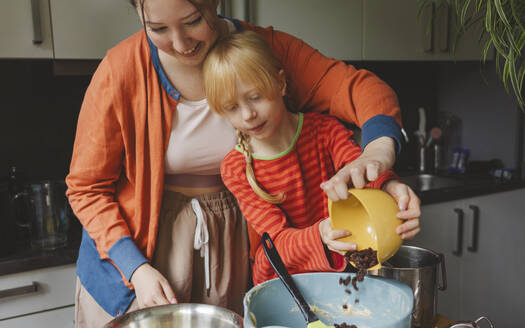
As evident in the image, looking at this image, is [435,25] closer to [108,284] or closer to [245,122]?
[245,122]

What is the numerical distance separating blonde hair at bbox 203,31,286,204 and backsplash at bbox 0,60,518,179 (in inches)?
44.5

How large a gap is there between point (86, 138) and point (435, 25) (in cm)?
180

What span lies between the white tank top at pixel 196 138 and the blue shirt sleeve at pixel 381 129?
324mm

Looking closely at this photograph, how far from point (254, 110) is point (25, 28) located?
0.94m

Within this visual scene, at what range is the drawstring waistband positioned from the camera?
107cm

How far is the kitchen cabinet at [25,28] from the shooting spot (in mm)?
1434

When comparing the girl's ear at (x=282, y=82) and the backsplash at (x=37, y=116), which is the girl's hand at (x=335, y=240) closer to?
the girl's ear at (x=282, y=82)

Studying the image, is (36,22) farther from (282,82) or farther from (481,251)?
(481,251)

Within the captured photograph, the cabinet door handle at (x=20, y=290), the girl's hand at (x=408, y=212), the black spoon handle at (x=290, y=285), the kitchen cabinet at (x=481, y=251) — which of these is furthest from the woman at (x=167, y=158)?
the kitchen cabinet at (x=481, y=251)

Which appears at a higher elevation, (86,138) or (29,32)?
(29,32)

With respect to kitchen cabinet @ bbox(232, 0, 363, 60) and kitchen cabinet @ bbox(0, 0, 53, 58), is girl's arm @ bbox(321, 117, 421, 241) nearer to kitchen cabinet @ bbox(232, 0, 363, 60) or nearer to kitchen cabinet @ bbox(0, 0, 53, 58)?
kitchen cabinet @ bbox(232, 0, 363, 60)

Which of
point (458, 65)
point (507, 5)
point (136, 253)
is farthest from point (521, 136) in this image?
point (136, 253)

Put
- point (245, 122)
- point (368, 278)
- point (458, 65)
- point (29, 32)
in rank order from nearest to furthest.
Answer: point (368, 278) → point (245, 122) → point (29, 32) → point (458, 65)

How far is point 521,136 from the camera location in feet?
7.68
